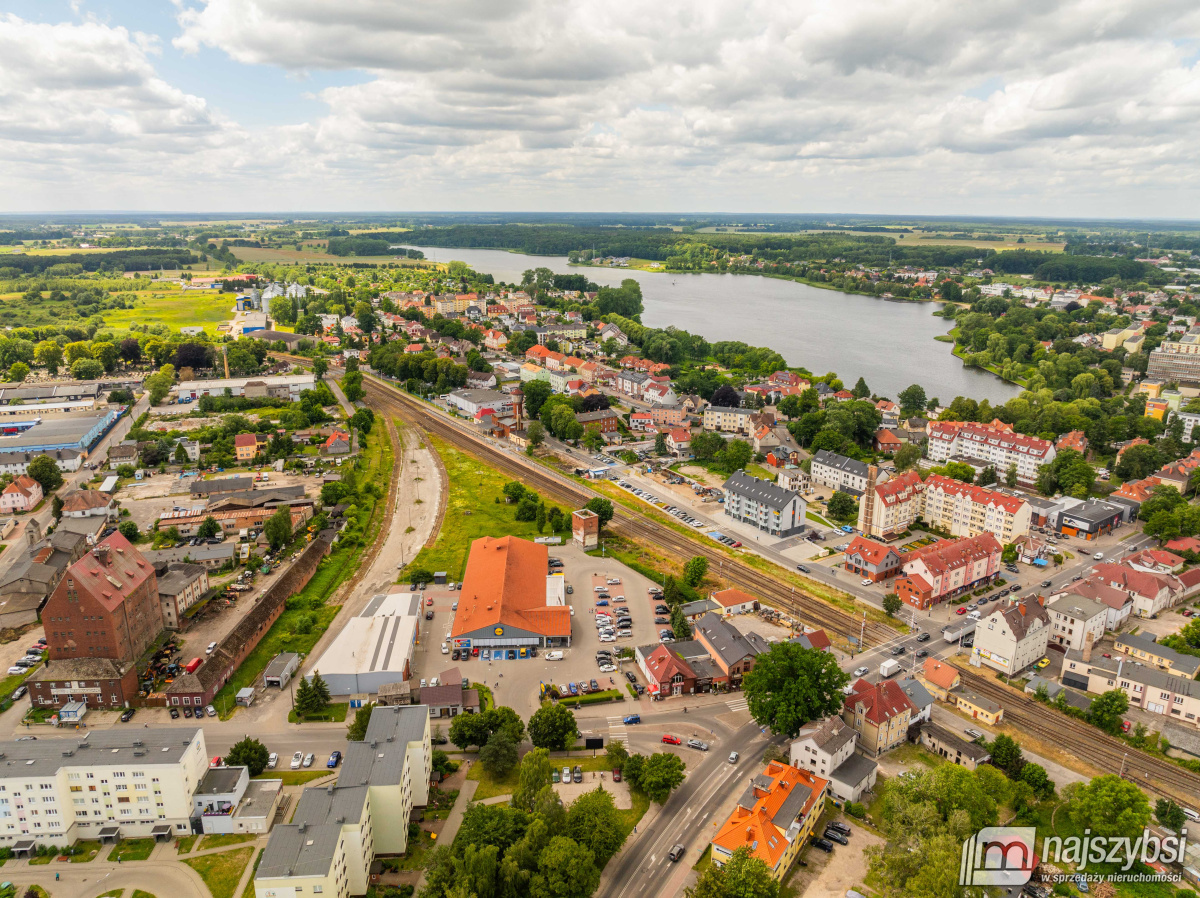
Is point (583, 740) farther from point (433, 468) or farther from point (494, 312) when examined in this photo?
point (494, 312)

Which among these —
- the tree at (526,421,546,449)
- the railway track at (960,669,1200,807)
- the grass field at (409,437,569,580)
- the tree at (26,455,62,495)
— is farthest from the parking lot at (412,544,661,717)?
the tree at (26,455,62,495)

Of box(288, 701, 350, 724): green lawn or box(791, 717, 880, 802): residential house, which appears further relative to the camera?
box(288, 701, 350, 724): green lawn

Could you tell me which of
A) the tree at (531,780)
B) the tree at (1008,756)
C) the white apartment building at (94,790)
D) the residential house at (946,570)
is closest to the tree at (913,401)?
the residential house at (946,570)

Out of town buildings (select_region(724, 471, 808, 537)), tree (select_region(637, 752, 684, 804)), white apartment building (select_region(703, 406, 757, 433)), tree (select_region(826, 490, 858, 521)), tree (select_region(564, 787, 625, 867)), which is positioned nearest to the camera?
tree (select_region(564, 787, 625, 867))

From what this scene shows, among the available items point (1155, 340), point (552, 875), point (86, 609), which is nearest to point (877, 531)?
point (552, 875)

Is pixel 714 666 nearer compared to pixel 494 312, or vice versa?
pixel 714 666

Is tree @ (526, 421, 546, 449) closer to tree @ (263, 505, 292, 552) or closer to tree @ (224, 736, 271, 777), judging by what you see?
tree @ (263, 505, 292, 552)

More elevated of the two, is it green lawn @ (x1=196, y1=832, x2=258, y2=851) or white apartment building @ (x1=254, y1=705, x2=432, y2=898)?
white apartment building @ (x1=254, y1=705, x2=432, y2=898)
